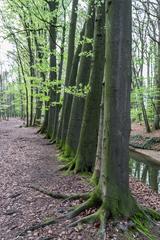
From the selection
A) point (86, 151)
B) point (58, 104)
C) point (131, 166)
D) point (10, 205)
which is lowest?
point (131, 166)

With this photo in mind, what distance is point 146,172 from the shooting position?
13711 mm

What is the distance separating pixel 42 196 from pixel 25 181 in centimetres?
164

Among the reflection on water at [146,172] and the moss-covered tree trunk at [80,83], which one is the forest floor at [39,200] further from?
the reflection on water at [146,172]

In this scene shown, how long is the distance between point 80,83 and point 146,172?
18.9 feet

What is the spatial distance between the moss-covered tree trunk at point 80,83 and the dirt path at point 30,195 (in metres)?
0.97

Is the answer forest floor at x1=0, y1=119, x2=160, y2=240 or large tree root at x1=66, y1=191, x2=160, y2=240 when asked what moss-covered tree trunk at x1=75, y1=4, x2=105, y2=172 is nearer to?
forest floor at x1=0, y1=119, x2=160, y2=240

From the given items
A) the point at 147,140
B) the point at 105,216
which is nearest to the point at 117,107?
the point at 105,216

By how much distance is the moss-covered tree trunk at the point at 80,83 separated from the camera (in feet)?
32.7

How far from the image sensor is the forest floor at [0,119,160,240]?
193 inches

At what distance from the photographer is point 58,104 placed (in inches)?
699

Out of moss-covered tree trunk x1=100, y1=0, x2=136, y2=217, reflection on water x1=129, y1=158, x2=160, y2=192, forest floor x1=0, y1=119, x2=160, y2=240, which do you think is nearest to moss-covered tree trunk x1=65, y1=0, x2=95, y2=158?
forest floor x1=0, y1=119, x2=160, y2=240

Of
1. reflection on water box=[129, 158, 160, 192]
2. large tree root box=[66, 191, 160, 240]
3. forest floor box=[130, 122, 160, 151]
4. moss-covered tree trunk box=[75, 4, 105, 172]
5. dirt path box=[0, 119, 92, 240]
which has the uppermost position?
moss-covered tree trunk box=[75, 4, 105, 172]

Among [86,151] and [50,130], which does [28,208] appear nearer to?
[86,151]

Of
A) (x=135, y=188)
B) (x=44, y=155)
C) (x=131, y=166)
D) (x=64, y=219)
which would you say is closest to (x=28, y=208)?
(x=64, y=219)
